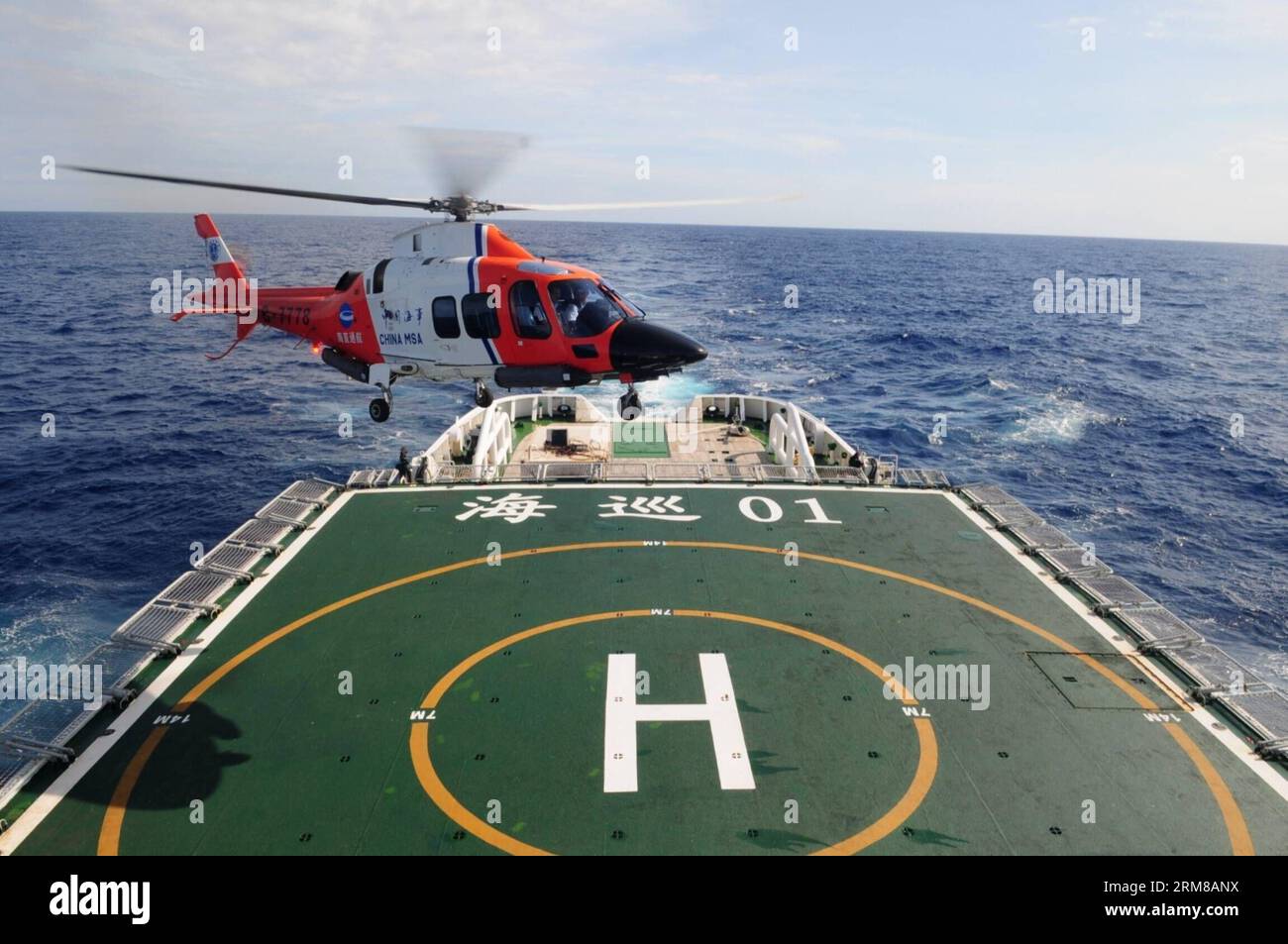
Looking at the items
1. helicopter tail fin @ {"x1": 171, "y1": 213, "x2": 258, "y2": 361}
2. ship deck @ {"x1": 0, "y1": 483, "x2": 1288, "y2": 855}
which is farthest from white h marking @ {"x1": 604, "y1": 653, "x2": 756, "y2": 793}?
helicopter tail fin @ {"x1": 171, "y1": 213, "x2": 258, "y2": 361}

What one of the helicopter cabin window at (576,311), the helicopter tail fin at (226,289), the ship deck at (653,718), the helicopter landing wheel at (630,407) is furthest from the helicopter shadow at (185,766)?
the helicopter tail fin at (226,289)

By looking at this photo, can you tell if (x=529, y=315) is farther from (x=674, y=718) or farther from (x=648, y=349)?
(x=674, y=718)

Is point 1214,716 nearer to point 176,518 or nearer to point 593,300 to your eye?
point 593,300

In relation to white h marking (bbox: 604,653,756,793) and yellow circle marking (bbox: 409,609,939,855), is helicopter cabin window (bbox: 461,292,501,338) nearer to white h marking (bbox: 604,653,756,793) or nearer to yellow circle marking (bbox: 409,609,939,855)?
yellow circle marking (bbox: 409,609,939,855)

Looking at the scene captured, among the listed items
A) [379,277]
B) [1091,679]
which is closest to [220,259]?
[379,277]

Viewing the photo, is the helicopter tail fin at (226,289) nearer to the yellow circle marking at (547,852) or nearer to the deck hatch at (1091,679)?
the yellow circle marking at (547,852)
